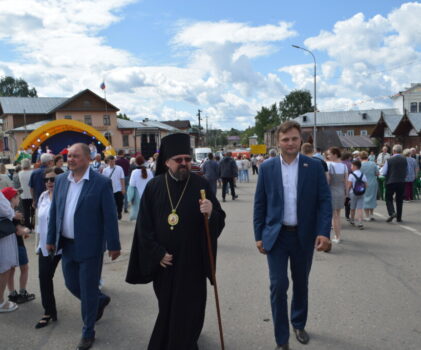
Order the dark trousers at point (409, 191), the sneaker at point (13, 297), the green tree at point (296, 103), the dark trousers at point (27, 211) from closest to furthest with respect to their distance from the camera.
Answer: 1. the sneaker at point (13, 297)
2. the dark trousers at point (27, 211)
3. the dark trousers at point (409, 191)
4. the green tree at point (296, 103)

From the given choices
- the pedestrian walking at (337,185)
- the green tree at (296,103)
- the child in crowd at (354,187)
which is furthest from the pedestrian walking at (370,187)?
the green tree at (296,103)

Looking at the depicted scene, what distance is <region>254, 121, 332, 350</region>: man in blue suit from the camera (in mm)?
3459

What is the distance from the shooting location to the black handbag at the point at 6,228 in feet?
14.0

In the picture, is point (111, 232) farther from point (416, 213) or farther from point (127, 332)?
point (416, 213)

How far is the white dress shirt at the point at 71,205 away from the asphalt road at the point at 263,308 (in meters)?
1.10

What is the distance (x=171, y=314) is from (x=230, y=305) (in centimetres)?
156

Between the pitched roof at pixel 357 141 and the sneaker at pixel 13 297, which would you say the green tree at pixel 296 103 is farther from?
the sneaker at pixel 13 297

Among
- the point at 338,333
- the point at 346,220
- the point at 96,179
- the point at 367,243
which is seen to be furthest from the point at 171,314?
the point at 346,220

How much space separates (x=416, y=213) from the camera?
1091cm

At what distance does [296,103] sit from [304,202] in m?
95.4

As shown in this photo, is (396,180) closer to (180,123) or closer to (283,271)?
(283,271)

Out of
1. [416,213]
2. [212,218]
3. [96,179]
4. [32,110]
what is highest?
[32,110]

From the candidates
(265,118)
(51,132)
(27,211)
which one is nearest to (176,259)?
(27,211)

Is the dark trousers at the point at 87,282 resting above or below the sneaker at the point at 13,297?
above
